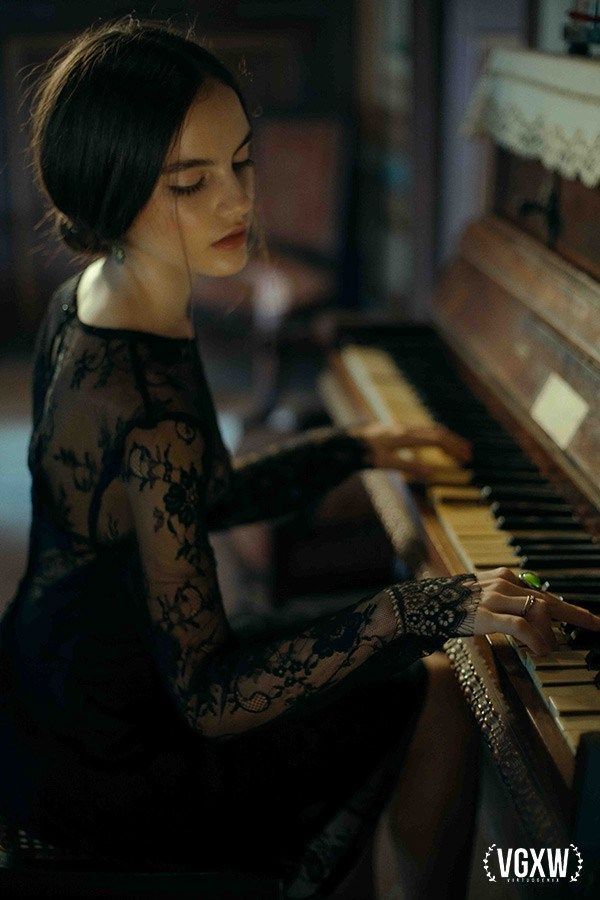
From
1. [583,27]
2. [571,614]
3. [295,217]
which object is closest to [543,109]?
[583,27]

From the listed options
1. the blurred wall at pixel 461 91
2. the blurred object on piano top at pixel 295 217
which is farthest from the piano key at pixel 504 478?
the blurred object on piano top at pixel 295 217

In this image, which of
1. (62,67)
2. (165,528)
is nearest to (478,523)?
(165,528)

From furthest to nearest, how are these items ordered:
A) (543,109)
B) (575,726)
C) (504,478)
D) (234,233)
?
1. (543,109)
2. (504,478)
3. (234,233)
4. (575,726)

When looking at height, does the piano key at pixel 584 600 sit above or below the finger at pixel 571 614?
below

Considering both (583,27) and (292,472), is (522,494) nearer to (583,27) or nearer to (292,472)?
(292,472)

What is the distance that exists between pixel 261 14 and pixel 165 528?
15.3ft

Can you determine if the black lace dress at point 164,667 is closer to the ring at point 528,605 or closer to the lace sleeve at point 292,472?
the ring at point 528,605

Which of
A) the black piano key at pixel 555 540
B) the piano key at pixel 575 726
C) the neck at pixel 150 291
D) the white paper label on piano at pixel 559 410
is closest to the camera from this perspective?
the piano key at pixel 575 726

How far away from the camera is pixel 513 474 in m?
1.93

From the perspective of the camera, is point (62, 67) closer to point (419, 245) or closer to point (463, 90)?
point (419, 245)

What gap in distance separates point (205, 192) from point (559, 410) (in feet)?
2.69

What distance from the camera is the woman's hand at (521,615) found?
129 cm

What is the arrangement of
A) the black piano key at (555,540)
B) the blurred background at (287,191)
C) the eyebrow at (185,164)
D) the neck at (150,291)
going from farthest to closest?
the blurred background at (287,191) < the black piano key at (555,540) < the neck at (150,291) < the eyebrow at (185,164)

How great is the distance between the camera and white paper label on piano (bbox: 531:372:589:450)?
1.87 meters
